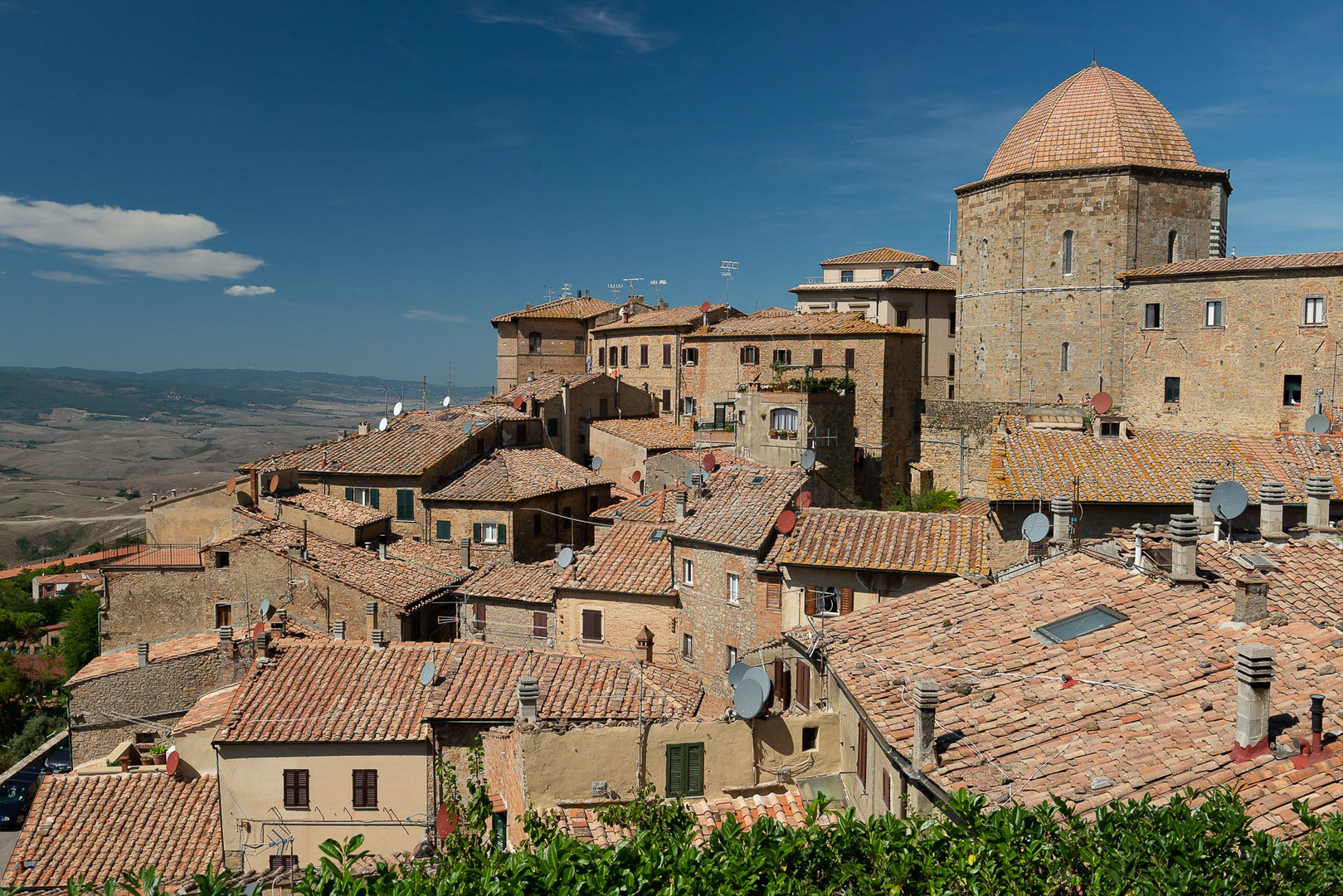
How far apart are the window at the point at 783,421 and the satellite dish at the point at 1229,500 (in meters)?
21.1

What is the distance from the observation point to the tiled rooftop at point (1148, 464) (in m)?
21.6

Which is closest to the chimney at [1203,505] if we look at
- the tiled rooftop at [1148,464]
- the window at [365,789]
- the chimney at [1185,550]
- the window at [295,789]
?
the tiled rooftop at [1148,464]

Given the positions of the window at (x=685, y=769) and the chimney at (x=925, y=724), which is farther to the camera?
the window at (x=685, y=769)

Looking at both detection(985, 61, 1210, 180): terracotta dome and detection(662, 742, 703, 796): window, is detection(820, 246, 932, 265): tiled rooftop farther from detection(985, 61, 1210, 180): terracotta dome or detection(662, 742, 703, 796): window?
detection(662, 742, 703, 796): window

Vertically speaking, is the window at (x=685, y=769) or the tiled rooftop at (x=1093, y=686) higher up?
the tiled rooftop at (x=1093, y=686)

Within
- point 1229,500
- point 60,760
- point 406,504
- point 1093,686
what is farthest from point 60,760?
point 1229,500

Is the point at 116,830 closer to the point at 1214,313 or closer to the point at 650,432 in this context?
the point at 650,432

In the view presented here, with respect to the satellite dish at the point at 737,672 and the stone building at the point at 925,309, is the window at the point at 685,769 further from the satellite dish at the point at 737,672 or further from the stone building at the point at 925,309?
the stone building at the point at 925,309

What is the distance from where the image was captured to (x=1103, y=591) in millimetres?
15969

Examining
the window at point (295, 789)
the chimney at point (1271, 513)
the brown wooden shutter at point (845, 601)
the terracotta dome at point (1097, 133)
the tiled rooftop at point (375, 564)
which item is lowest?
the window at point (295, 789)

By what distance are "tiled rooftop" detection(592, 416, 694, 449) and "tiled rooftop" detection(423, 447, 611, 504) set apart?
10.7 feet

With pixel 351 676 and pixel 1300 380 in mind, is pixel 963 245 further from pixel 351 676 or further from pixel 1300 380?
pixel 351 676

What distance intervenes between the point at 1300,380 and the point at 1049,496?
2029 cm

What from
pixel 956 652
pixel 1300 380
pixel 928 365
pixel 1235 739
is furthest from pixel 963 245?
pixel 1235 739
